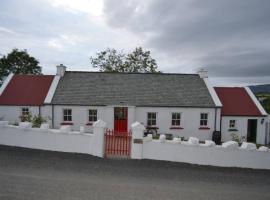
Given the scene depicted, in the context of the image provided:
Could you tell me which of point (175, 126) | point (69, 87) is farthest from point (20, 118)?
point (175, 126)

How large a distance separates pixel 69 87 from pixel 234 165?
15.3 metres

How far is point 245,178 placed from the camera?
10500 mm

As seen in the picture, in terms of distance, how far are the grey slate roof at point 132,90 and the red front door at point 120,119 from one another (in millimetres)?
870

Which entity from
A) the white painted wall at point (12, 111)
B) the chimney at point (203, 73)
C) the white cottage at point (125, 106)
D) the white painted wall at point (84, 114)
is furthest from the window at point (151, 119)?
the white painted wall at point (12, 111)

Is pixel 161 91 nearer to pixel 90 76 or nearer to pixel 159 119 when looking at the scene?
pixel 159 119

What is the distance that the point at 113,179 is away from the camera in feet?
30.5

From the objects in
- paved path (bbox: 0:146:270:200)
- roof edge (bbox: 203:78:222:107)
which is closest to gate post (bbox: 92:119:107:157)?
paved path (bbox: 0:146:270:200)

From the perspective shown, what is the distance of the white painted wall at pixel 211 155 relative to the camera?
1203 centimetres

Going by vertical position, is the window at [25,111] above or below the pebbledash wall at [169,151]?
above

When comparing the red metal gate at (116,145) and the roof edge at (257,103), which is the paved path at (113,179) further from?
the roof edge at (257,103)

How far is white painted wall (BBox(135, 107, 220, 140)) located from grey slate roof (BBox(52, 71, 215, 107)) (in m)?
0.42

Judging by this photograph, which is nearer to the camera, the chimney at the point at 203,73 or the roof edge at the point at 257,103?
the roof edge at the point at 257,103

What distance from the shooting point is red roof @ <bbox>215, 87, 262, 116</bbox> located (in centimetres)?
2183

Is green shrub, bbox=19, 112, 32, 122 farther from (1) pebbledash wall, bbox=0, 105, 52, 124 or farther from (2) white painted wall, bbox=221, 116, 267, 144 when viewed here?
(2) white painted wall, bbox=221, 116, 267, 144
